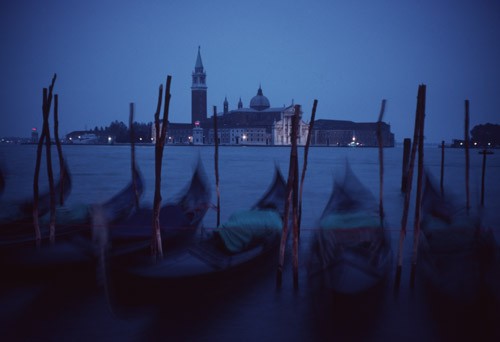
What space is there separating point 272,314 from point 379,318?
3.02 feet

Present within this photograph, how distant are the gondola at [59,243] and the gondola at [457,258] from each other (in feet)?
9.63

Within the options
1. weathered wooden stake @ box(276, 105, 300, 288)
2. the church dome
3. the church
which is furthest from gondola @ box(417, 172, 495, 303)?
the church dome

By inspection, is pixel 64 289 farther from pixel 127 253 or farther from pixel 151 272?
pixel 151 272

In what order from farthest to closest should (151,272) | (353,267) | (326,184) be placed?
(326,184) < (353,267) < (151,272)

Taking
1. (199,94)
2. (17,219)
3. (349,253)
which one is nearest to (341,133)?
(199,94)

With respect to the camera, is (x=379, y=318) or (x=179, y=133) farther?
(x=179, y=133)

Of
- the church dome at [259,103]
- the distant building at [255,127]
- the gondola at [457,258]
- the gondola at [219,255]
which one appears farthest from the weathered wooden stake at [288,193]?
the church dome at [259,103]

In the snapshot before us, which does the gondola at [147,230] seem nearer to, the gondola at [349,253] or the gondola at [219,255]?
the gondola at [219,255]

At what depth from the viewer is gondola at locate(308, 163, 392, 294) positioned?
147 inches

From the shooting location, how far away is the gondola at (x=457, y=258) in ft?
12.7

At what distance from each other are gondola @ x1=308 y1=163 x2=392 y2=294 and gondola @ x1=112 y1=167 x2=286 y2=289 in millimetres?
561

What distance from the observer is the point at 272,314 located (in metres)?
4.06

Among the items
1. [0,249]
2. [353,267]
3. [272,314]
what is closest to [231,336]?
[272,314]

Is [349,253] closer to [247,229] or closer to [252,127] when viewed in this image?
[247,229]
